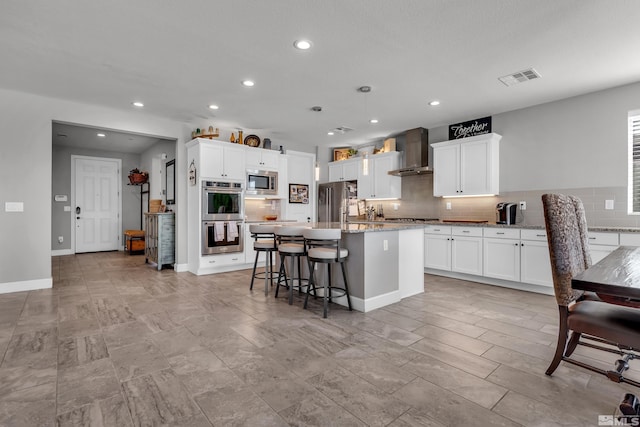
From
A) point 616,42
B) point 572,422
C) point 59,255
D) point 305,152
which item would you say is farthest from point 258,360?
A: point 59,255

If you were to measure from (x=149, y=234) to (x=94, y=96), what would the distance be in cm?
286

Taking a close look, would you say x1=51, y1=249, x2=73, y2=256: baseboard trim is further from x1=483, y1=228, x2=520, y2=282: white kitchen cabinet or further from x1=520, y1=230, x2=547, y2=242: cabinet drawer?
x1=520, y1=230, x2=547, y2=242: cabinet drawer

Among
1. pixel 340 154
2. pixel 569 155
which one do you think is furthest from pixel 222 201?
pixel 569 155

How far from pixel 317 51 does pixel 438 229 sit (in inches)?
135

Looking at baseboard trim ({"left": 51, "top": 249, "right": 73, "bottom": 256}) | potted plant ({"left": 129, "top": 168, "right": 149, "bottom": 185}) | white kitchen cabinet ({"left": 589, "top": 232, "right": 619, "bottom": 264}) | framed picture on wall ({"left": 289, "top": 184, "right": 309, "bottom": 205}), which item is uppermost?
potted plant ({"left": 129, "top": 168, "right": 149, "bottom": 185})

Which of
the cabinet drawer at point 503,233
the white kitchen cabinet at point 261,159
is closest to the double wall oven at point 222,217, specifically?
the white kitchen cabinet at point 261,159

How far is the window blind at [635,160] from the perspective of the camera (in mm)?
3793

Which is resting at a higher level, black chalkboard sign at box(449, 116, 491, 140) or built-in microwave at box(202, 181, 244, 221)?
black chalkboard sign at box(449, 116, 491, 140)

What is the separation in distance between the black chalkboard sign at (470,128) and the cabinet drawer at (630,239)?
228 centimetres

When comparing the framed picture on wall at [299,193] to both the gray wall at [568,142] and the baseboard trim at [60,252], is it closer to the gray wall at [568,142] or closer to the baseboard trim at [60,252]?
the gray wall at [568,142]

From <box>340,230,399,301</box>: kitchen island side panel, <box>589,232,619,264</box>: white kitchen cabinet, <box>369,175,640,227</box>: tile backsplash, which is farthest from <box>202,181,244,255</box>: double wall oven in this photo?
<box>589,232,619,264</box>: white kitchen cabinet

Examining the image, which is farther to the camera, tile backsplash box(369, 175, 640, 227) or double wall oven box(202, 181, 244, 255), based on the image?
double wall oven box(202, 181, 244, 255)

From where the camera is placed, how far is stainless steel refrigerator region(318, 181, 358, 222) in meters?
7.07

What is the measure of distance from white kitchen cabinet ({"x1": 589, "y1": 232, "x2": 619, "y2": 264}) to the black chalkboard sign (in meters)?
2.14
